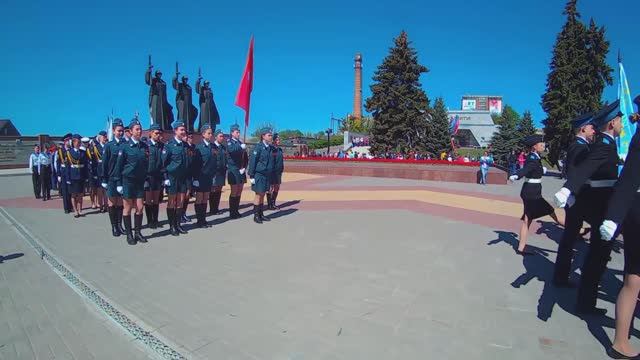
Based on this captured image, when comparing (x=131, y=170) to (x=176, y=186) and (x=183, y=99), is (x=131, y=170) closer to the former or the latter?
(x=176, y=186)

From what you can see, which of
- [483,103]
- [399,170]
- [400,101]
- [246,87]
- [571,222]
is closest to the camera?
[571,222]

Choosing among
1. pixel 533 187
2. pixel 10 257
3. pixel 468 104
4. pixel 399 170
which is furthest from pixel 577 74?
pixel 468 104

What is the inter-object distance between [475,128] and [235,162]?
116 m

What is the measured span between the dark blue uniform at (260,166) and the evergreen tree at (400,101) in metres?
32.7

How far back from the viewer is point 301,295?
443 cm

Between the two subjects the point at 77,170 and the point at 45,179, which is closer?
the point at 77,170

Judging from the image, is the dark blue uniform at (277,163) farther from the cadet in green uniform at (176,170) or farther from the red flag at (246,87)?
the red flag at (246,87)

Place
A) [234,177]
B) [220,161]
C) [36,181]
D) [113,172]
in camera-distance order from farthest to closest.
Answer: [36,181] → [234,177] → [220,161] → [113,172]

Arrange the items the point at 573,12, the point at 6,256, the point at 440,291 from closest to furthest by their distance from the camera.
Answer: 1. the point at 440,291
2. the point at 6,256
3. the point at 573,12

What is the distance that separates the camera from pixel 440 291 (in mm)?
4586

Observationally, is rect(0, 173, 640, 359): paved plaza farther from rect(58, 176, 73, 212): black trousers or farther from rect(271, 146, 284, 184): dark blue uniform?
rect(271, 146, 284, 184): dark blue uniform

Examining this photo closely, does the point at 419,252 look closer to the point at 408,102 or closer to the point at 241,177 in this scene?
the point at 241,177

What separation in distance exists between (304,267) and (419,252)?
6.54 ft

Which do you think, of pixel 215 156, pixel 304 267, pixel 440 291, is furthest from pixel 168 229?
pixel 440 291
